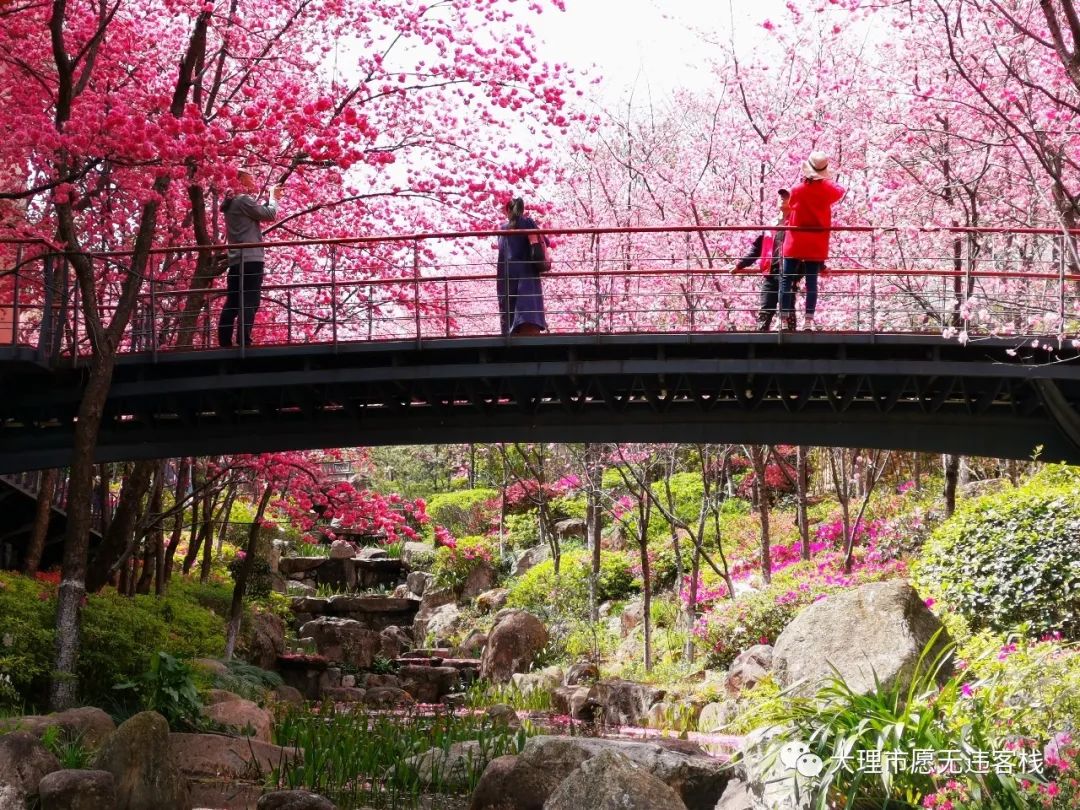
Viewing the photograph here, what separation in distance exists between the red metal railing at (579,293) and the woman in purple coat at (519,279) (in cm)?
24

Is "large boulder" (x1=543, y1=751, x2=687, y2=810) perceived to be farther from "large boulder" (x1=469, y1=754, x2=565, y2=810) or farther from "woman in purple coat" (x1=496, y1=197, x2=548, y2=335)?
"woman in purple coat" (x1=496, y1=197, x2=548, y2=335)

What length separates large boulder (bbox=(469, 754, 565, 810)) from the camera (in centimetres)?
871

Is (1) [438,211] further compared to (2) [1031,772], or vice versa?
(1) [438,211]

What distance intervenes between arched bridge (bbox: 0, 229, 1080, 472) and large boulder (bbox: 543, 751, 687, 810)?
658cm

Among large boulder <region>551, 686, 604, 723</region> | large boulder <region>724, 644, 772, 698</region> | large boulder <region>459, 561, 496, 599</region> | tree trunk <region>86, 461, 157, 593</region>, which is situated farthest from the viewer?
large boulder <region>459, 561, 496, 599</region>

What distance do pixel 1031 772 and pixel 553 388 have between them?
329 inches

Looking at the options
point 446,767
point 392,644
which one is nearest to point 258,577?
point 392,644

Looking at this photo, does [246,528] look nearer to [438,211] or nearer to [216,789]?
[438,211]

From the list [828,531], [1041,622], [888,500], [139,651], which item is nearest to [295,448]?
[139,651]

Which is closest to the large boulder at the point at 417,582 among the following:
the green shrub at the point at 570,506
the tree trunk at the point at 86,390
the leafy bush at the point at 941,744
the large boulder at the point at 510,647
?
the green shrub at the point at 570,506

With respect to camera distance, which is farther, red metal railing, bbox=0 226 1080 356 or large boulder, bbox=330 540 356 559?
large boulder, bbox=330 540 356 559

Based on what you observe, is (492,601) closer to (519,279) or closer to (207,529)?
(207,529)

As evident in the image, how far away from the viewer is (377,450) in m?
43.6

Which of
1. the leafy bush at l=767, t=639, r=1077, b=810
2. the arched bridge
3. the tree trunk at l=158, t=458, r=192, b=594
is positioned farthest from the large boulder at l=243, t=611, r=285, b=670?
the leafy bush at l=767, t=639, r=1077, b=810
